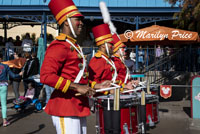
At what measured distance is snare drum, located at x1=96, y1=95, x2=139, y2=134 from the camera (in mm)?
4301

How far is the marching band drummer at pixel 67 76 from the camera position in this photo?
3.02 m

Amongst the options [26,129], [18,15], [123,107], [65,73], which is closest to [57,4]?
[65,73]

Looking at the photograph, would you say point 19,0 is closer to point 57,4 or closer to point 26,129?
point 26,129

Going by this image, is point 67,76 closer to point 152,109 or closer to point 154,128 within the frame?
point 152,109

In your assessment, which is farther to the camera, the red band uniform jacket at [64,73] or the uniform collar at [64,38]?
the uniform collar at [64,38]

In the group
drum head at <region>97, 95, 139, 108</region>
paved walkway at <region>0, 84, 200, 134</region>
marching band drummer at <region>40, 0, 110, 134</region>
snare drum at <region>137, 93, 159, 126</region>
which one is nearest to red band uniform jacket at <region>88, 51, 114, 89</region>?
drum head at <region>97, 95, 139, 108</region>

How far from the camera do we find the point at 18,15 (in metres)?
15.6

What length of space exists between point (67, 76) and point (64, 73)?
0.04 m

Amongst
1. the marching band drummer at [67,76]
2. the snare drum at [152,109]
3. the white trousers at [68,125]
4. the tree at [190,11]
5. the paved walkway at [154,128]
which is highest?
the tree at [190,11]

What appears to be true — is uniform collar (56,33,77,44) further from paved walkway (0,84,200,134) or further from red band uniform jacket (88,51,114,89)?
paved walkway (0,84,200,134)

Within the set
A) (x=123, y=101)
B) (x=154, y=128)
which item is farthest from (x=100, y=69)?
(x=154, y=128)

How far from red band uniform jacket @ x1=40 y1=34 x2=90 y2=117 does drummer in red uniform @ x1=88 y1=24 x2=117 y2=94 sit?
1.34m

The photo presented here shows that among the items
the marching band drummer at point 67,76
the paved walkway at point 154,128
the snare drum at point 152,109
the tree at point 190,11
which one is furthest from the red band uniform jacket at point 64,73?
the tree at point 190,11

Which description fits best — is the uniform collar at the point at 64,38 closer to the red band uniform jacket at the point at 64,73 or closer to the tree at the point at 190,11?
the red band uniform jacket at the point at 64,73
